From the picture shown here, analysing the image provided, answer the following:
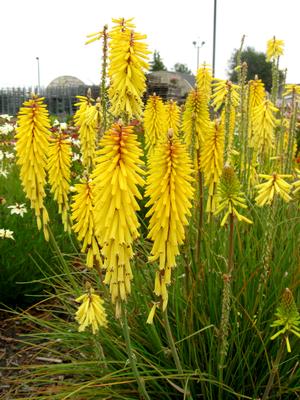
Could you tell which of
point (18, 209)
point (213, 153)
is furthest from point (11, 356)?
point (213, 153)

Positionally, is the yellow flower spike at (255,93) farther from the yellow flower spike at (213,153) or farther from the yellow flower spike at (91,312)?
the yellow flower spike at (91,312)

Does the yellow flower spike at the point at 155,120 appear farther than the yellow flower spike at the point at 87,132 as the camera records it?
Yes

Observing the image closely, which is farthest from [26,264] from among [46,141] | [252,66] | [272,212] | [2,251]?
[252,66]

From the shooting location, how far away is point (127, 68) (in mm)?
2072

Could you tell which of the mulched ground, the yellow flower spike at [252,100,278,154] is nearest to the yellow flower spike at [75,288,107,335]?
the mulched ground

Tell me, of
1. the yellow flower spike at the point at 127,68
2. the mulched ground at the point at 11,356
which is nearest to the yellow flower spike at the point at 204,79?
the yellow flower spike at the point at 127,68

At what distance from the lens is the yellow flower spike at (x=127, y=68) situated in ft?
6.73

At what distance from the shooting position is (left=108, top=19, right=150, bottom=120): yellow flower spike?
6.73ft

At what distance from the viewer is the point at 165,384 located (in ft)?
8.69

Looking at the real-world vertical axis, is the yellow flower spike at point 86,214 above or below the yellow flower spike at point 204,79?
below

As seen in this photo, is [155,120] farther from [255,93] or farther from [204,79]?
[255,93]

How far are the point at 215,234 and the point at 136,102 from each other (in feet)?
4.48

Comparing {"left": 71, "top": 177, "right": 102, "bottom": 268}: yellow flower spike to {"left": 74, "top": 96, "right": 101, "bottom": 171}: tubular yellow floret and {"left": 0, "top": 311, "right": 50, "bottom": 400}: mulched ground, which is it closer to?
{"left": 74, "top": 96, "right": 101, "bottom": 171}: tubular yellow floret

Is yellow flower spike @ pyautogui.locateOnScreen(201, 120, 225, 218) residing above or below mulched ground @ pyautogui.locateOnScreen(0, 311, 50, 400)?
above
